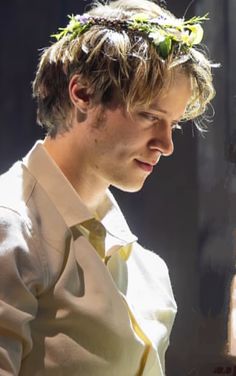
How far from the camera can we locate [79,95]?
0.93 meters

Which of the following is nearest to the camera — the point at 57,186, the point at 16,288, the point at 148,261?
the point at 16,288

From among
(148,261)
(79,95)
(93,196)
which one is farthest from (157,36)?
(148,261)

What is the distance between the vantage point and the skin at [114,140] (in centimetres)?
92

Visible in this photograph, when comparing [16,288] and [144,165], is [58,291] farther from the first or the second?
[144,165]

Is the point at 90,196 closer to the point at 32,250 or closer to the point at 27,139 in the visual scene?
the point at 32,250

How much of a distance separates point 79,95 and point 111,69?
2.4 inches

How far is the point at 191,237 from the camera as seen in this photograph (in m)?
1.27

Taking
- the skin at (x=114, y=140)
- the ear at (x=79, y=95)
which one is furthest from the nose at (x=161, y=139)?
the ear at (x=79, y=95)

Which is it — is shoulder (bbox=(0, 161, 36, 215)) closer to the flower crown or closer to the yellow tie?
the yellow tie

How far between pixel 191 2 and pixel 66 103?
1.45 feet

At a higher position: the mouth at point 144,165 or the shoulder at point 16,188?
the shoulder at point 16,188

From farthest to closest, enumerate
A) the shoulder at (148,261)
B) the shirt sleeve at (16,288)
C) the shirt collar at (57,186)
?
the shoulder at (148,261) → the shirt collar at (57,186) → the shirt sleeve at (16,288)

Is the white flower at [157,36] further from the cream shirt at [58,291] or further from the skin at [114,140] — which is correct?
A: the cream shirt at [58,291]

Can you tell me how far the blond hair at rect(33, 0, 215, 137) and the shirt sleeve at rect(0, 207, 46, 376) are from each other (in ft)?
0.64
